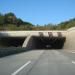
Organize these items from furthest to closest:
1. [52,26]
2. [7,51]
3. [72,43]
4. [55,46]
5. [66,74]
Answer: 1. [52,26]
2. [55,46]
3. [72,43]
4. [7,51]
5. [66,74]

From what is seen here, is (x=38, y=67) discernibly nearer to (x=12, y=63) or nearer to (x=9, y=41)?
(x=12, y=63)

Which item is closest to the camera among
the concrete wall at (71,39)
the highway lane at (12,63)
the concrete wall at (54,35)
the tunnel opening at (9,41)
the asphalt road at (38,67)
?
the asphalt road at (38,67)

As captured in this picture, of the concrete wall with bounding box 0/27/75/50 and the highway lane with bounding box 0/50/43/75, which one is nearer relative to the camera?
the highway lane with bounding box 0/50/43/75

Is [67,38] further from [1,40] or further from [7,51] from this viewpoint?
[7,51]

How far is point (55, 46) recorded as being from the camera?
118812 mm

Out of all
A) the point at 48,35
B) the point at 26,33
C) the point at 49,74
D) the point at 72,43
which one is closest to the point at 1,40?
the point at 26,33

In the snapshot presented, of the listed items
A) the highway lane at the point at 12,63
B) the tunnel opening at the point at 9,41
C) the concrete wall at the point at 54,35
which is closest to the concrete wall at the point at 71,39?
the concrete wall at the point at 54,35

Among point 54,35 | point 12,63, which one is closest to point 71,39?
point 54,35

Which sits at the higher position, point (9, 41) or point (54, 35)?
point (54, 35)

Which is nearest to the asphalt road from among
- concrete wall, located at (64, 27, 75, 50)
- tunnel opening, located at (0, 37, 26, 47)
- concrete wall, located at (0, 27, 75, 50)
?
concrete wall, located at (64, 27, 75, 50)

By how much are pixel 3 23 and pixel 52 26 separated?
3260 cm

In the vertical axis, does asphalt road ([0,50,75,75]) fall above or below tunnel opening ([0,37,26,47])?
above

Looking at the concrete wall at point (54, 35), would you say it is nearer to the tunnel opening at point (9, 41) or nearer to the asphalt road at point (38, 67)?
the tunnel opening at point (9, 41)

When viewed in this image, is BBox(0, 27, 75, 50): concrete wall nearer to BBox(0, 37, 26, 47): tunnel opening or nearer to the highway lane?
BBox(0, 37, 26, 47): tunnel opening
